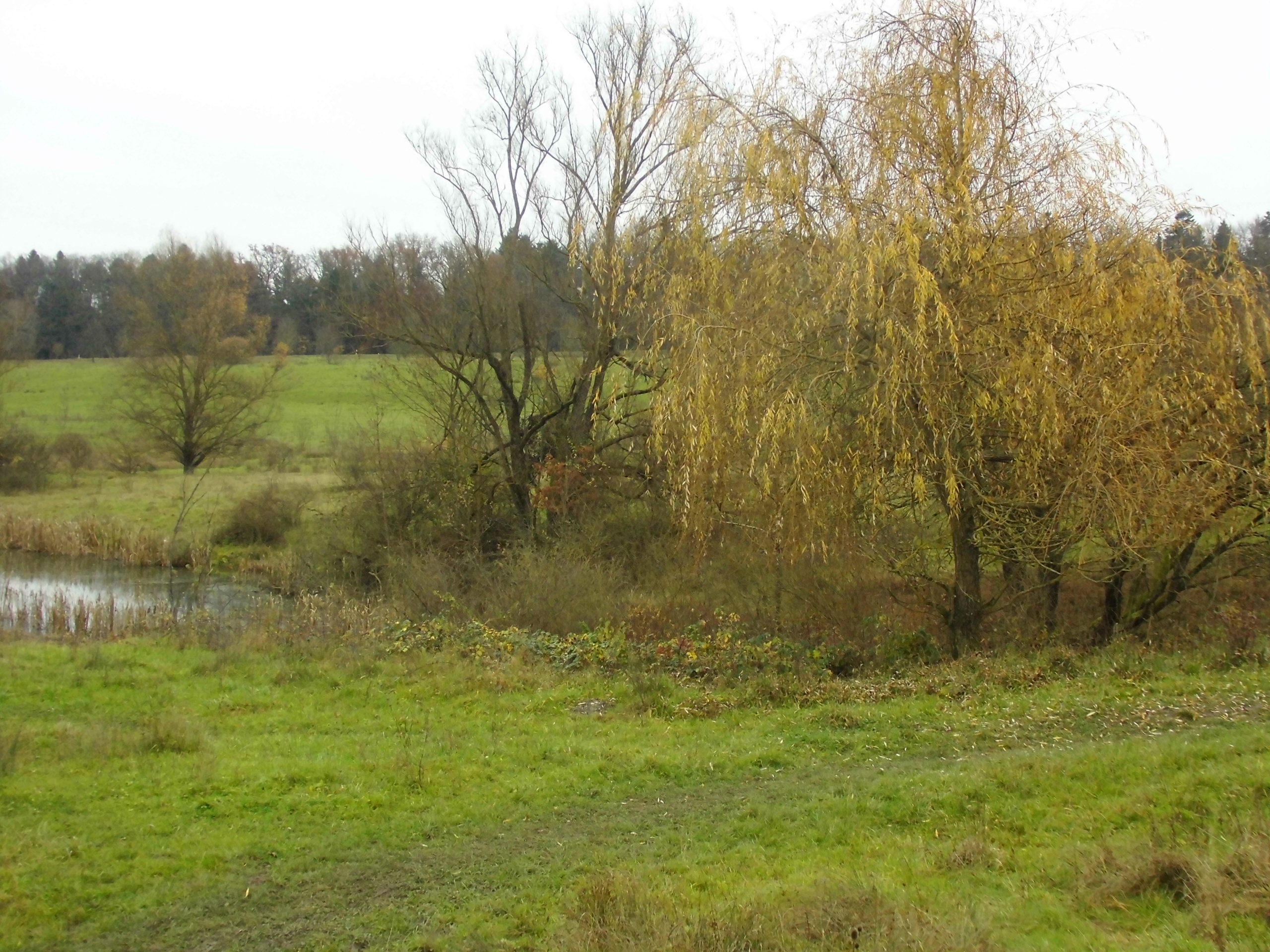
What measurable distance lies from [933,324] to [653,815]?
561 cm

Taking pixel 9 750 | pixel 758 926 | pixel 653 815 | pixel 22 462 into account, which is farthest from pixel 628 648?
pixel 22 462

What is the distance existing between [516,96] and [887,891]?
73.2 ft

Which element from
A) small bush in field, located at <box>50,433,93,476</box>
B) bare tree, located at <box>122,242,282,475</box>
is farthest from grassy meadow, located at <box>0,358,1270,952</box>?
small bush in field, located at <box>50,433,93,476</box>

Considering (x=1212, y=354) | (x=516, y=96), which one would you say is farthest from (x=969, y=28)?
(x=516, y=96)

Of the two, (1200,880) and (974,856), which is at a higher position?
(1200,880)

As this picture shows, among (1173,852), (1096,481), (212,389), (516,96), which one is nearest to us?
(1173,852)

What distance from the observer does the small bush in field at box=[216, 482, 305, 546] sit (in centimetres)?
2805

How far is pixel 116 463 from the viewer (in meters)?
38.4

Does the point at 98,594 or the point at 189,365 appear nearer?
the point at 98,594

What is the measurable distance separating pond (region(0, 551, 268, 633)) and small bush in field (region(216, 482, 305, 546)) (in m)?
3.32

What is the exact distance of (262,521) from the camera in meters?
28.2

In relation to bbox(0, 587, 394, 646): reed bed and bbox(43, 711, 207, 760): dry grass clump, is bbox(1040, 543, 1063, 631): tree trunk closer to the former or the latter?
bbox(43, 711, 207, 760): dry grass clump

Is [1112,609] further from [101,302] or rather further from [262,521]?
[101,302]

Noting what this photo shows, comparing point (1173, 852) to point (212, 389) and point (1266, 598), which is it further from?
point (212, 389)
